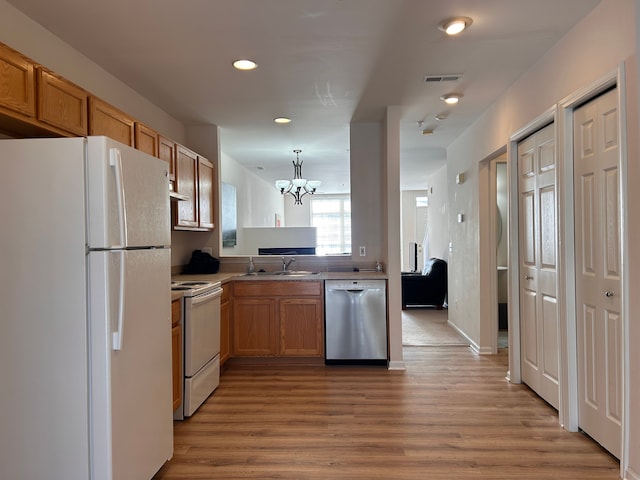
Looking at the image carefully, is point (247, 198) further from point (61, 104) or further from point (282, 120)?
point (61, 104)

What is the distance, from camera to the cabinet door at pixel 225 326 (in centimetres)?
394

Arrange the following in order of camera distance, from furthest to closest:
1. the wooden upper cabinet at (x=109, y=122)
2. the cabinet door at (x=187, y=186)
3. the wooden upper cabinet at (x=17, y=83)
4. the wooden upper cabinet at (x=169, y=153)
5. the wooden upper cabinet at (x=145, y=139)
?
the cabinet door at (x=187, y=186) < the wooden upper cabinet at (x=169, y=153) < the wooden upper cabinet at (x=145, y=139) < the wooden upper cabinet at (x=109, y=122) < the wooden upper cabinet at (x=17, y=83)

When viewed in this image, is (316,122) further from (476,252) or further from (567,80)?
(567,80)

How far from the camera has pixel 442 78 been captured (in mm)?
3330

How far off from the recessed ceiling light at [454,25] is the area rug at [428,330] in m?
3.39

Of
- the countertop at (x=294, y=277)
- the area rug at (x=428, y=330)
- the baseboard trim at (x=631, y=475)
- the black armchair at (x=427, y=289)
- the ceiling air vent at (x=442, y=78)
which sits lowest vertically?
the area rug at (x=428, y=330)

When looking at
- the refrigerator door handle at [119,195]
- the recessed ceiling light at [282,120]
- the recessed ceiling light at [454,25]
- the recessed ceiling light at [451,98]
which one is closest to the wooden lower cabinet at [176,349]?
the refrigerator door handle at [119,195]

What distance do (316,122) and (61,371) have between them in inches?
135

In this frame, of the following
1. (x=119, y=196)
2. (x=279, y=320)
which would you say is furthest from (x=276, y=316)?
(x=119, y=196)

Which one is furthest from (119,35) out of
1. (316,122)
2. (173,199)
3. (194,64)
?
(316,122)

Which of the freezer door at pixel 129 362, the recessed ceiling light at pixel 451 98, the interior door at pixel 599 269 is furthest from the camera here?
the recessed ceiling light at pixel 451 98

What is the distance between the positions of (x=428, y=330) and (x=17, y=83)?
16.3 feet

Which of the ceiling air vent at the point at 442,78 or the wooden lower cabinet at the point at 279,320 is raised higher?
the ceiling air vent at the point at 442,78

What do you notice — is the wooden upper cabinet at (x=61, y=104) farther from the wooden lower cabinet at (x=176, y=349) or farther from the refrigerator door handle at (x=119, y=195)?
the wooden lower cabinet at (x=176, y=349)
